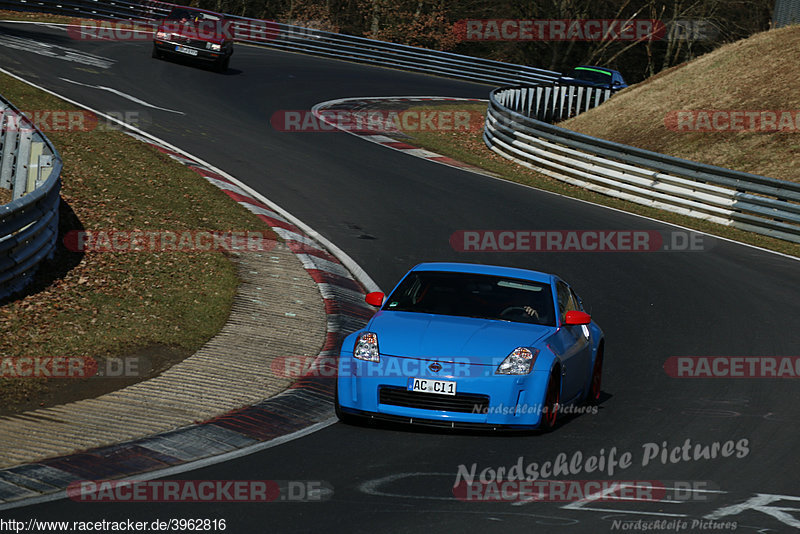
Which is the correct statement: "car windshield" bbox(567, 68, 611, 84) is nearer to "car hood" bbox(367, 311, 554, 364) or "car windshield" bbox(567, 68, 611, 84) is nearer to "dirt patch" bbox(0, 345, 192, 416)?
"dirt patch" bbox(0, 345, 192, 416)

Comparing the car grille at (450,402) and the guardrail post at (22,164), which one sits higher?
the guardrail post at (22,164)

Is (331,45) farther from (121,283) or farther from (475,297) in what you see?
(475,297)

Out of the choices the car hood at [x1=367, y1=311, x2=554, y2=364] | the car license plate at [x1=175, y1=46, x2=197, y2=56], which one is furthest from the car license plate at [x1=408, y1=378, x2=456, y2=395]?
the car license plate at [x1=175, y1=46, x2=197, y2=56]

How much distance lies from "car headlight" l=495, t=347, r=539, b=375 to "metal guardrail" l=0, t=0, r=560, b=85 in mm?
36078

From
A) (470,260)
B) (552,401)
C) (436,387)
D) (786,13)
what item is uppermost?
(786,13)

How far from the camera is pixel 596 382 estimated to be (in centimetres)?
1039

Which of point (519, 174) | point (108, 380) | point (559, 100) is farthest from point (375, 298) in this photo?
point (559, 100)

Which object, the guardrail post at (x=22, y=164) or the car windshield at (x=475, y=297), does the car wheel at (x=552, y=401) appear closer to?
the car windshield at (x=475, y=297)

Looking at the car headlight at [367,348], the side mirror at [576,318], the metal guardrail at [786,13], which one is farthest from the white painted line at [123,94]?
the metal guardrail at [786,13]

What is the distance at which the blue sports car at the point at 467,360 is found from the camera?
862 cm

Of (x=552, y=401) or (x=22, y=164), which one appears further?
(x=22, y=164)

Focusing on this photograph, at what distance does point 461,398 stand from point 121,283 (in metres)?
5.86

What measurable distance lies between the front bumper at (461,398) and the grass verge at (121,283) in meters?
2.59

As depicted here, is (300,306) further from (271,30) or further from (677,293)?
(271,30)
